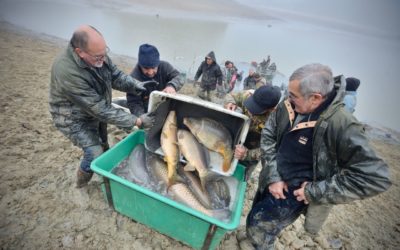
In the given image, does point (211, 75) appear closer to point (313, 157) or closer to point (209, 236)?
point (313, 157)

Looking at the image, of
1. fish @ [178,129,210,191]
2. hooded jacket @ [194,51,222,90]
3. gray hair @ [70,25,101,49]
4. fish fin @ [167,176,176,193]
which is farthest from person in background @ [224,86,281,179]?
hooded jacket @ [194,51,222,90]

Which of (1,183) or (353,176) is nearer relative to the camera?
(353,176)

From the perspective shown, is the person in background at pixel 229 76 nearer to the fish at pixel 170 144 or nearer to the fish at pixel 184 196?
the fish at pixel 170 144

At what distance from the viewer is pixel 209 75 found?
29.0 ft

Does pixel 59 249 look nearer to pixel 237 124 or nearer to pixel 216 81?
pixel 237 124

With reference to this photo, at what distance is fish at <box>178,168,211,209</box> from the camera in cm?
263

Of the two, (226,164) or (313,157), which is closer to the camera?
(313,157)

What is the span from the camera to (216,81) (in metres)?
9.00

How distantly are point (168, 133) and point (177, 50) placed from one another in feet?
55.1

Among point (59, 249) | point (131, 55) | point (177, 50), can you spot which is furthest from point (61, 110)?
point (177, 50)

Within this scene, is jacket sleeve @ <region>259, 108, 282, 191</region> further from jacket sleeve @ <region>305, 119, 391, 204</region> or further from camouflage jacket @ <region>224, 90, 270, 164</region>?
jacket sleeve @ <region>305, 119, 391, 204</region>

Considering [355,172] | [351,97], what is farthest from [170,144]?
[351,97]

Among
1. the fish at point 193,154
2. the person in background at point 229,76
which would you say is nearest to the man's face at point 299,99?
the fish at point 193,154

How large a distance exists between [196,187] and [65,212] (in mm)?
1762
